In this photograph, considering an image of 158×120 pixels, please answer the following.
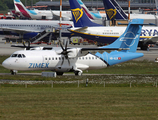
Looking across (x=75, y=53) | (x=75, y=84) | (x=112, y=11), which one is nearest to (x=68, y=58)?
(x=75, y=53)

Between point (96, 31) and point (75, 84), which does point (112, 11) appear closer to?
point (96, 31)

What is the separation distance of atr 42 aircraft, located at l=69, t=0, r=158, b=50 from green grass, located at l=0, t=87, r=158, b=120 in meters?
46.0

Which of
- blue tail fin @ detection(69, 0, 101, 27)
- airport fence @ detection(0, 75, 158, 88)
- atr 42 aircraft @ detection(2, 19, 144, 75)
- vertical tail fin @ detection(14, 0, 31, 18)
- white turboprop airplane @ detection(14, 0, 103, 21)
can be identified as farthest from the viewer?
white turboprop airplane @ detection(14, 0, 103, 21)

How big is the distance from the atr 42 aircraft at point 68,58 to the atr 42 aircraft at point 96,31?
95.6 feet

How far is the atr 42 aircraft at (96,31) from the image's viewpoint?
237 ft

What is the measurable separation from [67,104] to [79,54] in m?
19.6

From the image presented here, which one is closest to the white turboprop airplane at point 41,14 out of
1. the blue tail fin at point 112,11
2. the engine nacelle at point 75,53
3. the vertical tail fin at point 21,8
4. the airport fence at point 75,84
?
the vertical tail fin at point 21,8

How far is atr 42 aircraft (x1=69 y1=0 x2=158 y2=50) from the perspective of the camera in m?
72.2

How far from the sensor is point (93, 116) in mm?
17656

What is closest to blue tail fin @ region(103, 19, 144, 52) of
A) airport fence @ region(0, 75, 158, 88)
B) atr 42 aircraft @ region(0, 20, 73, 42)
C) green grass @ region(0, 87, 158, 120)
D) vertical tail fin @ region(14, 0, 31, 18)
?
airport fence @ region(0, 75, 158, 88)

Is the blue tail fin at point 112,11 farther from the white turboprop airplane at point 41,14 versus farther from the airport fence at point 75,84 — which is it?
the airport fence at point 75,84

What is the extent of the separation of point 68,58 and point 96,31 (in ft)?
109

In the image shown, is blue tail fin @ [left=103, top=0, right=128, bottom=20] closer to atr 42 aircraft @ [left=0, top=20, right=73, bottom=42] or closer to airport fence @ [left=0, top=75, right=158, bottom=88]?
atr 42 aircraft @ [left=0, top=20, right=73, bottom=42]

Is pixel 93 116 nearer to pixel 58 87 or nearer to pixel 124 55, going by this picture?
pixel 58 87
